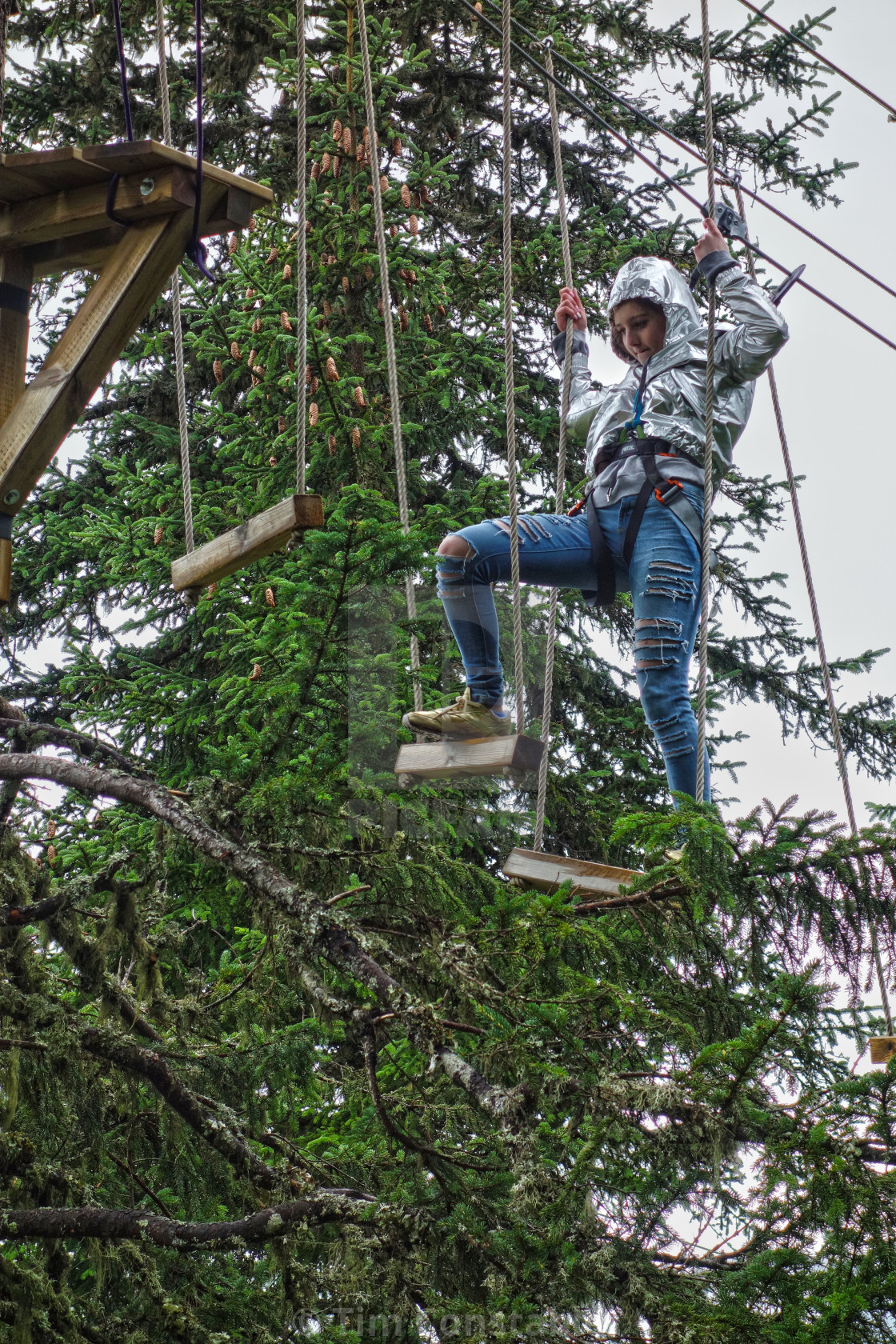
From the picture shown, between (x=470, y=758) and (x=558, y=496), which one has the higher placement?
(x=558, y=496)

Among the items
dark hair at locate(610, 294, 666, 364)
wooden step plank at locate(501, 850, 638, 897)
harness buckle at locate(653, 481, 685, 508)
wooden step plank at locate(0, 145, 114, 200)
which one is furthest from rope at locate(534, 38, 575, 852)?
wooden step plank at locate(0, 145, 114, 200)

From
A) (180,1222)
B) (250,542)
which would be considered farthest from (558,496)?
(180,1222)

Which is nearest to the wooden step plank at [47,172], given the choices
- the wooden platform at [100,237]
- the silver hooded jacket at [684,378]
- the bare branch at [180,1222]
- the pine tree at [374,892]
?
the wooden platform at [100,237]

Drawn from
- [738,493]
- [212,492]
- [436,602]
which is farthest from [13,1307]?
[738,493]

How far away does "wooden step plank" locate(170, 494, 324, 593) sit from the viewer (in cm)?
374

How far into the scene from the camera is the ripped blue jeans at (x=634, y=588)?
434cm

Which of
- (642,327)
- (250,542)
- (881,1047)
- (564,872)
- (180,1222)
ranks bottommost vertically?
(180,1222)

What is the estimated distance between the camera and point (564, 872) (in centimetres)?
426

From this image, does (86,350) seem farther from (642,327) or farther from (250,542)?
(642,327)

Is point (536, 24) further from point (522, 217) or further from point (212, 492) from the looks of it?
point (212, 492)

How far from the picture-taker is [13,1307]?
3760mm

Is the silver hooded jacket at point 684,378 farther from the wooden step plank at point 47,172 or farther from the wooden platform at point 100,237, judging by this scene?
the wooden step plank at point 47,172

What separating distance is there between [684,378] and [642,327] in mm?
251

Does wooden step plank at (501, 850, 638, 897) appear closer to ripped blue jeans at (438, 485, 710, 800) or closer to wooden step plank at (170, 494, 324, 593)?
ripped blue jeans at (438, 485, 710, 800)
